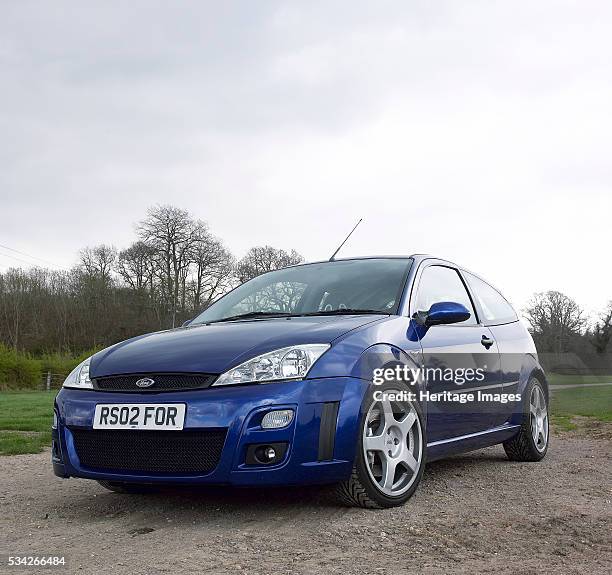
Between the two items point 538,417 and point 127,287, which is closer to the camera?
point 538,417

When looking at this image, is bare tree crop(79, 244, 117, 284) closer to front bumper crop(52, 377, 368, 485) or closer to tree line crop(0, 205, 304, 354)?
tree line crop(0, 205, 304, 354)

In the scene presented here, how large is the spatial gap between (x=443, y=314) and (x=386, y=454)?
3.23 feet

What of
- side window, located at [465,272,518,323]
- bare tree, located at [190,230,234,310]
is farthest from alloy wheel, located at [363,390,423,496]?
bare tree, located at [190,230,234,310]

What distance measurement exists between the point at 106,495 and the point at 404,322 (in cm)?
216

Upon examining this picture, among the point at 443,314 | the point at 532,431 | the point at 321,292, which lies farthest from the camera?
the point at 532,431

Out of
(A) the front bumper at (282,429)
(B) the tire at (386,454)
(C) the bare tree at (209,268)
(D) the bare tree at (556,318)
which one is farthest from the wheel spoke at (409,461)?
(D) the bare tree at (556,318)

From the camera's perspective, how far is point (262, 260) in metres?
50.3

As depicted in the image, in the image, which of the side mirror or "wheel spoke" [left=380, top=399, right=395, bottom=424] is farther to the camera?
the side mirror

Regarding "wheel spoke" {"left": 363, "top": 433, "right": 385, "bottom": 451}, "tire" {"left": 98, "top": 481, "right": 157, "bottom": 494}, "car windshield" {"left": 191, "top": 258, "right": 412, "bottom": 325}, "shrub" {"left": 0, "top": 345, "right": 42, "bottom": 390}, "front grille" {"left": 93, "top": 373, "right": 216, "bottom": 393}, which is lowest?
"shrub" {"left": 0, "top": 345, "right": 42, "bottom": 390}

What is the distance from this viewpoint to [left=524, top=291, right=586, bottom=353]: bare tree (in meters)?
65.4

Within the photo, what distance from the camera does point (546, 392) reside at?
6.77 m

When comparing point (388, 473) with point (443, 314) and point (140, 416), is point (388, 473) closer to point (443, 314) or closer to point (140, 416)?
point (443, 314)

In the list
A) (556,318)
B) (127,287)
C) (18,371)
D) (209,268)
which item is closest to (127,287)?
(127,287)

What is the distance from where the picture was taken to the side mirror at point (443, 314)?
4680 millimetres
